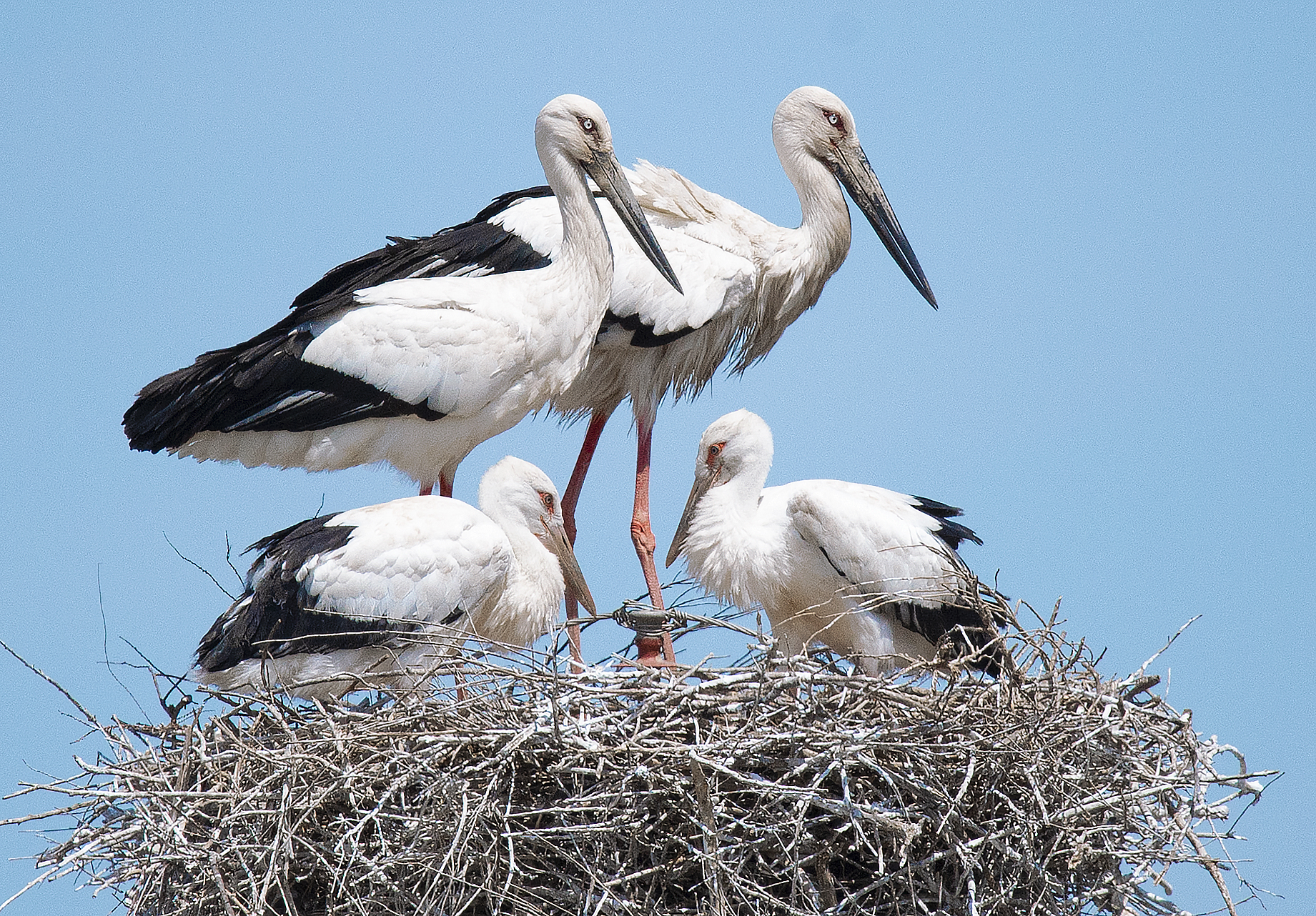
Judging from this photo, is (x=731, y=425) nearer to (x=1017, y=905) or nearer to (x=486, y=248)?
(x=486, y=248)

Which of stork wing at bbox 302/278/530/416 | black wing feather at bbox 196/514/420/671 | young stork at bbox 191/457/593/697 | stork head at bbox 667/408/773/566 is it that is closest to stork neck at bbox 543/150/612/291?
stork wing at bbox 302/278/530/416

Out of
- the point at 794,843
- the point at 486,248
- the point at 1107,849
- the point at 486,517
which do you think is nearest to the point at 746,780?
the point at 794,843

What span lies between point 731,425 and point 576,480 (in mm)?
1046

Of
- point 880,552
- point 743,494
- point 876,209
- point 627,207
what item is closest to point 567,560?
point 743,494

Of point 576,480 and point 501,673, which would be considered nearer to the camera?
point 501,673

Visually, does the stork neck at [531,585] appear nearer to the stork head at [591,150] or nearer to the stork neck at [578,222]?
the stork neck at [578,222]

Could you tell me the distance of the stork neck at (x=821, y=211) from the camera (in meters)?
6.77

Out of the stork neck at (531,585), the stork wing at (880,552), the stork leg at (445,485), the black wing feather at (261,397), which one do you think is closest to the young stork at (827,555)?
the stork wing at (880,552)

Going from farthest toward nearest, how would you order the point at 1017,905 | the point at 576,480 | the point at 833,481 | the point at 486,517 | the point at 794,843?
the point at 576,480 < the point at 833,481 < the point at 486,517 < the point at 1017,905 < the point at 794,843

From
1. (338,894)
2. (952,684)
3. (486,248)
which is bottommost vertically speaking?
(338,894)

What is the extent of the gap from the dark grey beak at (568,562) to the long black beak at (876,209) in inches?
73.6

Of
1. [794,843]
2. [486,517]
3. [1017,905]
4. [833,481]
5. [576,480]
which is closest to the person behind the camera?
[794,843]

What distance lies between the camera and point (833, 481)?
19.0 feet

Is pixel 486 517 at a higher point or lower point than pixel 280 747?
higher
